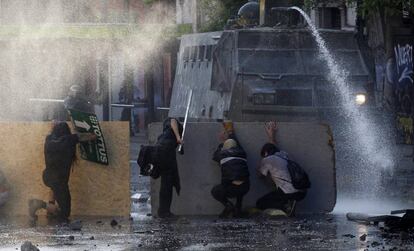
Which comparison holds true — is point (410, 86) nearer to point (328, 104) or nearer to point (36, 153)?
point (328, 104)

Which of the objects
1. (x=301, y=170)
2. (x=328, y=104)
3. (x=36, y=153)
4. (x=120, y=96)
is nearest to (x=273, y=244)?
(x=301, y=170)

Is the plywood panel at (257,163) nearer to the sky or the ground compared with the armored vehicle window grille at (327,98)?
nearer to the ground

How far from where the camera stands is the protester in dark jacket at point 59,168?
769 inches

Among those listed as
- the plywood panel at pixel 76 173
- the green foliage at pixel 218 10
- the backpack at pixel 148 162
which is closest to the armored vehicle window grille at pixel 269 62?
the plywood panel at pixel 76 173

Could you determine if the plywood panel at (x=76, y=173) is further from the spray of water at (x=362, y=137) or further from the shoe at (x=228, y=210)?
the spray of water at (x=362, y=137)

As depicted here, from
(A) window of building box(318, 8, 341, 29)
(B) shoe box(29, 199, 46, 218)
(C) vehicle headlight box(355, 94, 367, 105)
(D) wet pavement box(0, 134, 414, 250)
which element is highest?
(A) window of building box(318, 8, 341, 29)

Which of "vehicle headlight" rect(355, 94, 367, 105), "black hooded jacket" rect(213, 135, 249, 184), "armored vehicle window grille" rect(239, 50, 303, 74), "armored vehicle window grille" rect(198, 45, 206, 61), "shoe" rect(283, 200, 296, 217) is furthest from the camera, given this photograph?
"armored vehicle window grille" rect(198, 45, 206, 61)

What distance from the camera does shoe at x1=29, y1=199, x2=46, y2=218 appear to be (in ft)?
63.5

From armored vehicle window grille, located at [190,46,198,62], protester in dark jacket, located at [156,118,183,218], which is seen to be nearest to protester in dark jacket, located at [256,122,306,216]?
protester in dark jacket, located at [156,118,183,218]

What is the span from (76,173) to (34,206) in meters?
0.94

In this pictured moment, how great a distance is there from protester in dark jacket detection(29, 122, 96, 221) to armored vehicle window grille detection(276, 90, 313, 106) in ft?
13.0

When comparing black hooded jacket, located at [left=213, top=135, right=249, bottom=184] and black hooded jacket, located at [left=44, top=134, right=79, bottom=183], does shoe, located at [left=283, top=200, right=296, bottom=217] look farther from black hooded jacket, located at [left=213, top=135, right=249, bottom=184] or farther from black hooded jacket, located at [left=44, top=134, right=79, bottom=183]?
black hooded jacket, located at [left=44, top=134, right=79, bottom=183]

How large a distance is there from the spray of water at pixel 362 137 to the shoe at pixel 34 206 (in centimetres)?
450

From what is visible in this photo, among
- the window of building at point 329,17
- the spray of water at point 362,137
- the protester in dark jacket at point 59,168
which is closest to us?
the protester in dark jacket at point 59,168
